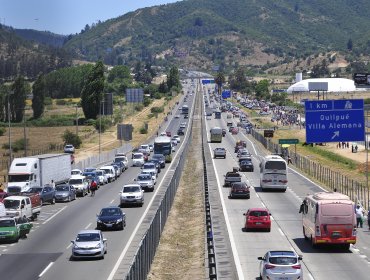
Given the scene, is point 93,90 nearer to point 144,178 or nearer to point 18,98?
point 18,98

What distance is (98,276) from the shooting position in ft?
95.7

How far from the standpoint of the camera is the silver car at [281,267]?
86.2ft

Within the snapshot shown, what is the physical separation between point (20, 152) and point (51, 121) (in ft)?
192

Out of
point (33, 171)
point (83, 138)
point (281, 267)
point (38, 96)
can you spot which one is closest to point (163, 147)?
point (33, 171)

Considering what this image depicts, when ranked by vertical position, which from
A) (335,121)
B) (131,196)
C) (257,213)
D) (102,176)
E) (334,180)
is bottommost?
(334,180)

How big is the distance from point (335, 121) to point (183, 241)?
15.2 metres

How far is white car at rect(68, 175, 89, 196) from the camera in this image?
60469 mm

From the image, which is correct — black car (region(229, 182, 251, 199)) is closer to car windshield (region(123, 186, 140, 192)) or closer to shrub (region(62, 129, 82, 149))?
car windshield (region(123, 186, 140, 192))

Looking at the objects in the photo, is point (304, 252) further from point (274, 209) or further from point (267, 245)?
point (274, 209)

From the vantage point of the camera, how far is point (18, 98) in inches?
6457

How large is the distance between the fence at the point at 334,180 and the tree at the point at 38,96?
237ft

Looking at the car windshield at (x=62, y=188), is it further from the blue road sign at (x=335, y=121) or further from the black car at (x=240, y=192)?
the blue road sign at (x=335, y=121)

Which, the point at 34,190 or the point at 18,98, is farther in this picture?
the point at 18,98

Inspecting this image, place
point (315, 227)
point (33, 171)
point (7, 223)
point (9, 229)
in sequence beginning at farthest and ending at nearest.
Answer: point (33, 171), point (7, 223), point (9, 229), point (315, 227)
